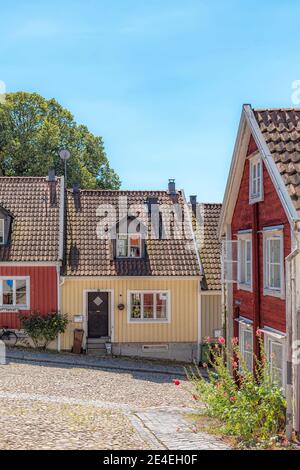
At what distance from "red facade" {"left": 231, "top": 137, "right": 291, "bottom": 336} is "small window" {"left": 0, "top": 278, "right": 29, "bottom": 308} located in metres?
10.7

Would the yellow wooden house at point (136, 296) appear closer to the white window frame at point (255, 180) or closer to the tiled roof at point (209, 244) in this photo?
the tiled roof at point (209, 244)

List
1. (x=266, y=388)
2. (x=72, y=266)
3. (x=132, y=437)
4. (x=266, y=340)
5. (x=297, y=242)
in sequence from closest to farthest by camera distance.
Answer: (x=132, y=437) → (x=266, y=388) → (x=297, y=242) → (x=266, y=340) → (x=72, y=266)

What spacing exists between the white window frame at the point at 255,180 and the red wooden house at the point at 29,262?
37.1 ft

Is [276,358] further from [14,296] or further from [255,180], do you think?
[14,296]

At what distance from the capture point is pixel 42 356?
24.3 meters

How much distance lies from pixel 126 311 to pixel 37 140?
22936 millimetres

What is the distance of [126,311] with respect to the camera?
87.3 ft

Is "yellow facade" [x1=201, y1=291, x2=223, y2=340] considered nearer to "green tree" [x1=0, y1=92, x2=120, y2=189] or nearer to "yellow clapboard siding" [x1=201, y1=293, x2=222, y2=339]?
"yellow clapboard siding" [x1=201, y1=293, x2=222, y2=339]

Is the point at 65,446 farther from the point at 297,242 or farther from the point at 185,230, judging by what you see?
the point at 185,230

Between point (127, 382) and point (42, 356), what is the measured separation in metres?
5.14

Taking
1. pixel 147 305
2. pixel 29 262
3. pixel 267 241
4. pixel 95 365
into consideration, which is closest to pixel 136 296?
pixel 147 305

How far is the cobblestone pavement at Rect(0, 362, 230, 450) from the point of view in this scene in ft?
34.8

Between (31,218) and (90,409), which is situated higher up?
(31,218)
